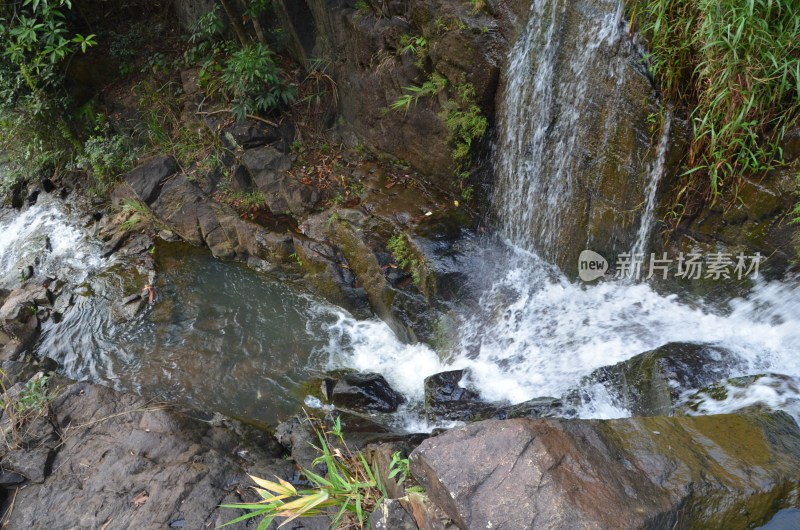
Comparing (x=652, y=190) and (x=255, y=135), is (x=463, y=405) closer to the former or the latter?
(x=652, y=190)

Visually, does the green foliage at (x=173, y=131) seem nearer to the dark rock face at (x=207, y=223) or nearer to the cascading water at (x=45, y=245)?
the dark rock face at (x=207, y=223)

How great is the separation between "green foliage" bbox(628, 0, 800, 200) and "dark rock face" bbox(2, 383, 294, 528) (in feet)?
13.9

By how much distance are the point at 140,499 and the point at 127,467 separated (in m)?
0.35

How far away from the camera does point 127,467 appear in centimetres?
397

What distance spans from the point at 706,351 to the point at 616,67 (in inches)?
96.9

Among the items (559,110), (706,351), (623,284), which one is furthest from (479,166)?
(706,351)

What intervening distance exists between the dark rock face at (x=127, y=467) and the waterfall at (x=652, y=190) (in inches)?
145

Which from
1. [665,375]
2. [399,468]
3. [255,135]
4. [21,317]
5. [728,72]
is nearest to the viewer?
[399,468]

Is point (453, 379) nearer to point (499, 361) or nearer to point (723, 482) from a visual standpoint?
point (499, 361)

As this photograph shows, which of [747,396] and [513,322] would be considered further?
[513,322]

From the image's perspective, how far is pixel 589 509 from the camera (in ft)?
8.12

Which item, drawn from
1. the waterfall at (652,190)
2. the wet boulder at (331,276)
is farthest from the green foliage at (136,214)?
the waterfall at (652,190)

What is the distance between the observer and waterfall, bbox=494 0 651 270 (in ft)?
14.3

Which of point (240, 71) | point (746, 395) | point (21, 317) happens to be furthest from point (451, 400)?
point (21, 317)
